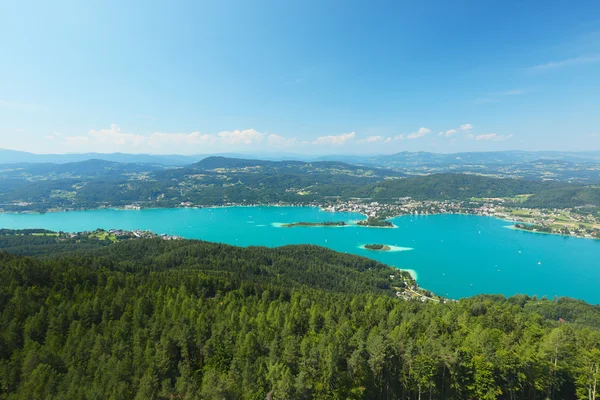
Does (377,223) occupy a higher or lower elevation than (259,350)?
lower

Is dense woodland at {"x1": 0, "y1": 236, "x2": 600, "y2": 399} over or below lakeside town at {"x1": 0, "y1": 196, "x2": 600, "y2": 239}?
over

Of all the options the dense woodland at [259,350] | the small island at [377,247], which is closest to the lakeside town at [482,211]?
the small island at [377,247]

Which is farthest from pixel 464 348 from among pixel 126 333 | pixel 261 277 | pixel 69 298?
pixel 261 277

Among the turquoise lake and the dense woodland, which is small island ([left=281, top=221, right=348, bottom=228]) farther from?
the dense woodland

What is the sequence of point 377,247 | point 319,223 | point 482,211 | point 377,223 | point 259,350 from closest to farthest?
point 259,350
point 377,247
point 377,223
point 319,223
point 482,211

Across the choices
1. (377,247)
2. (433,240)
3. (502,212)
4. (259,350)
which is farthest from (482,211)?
(259,350)

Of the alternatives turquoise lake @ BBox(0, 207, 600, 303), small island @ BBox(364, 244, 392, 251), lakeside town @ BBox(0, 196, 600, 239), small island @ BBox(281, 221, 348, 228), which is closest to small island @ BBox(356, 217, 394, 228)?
lakeside town @ BBox(0, 196, 600, 239)

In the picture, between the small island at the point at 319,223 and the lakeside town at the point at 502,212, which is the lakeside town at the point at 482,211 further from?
the small island at the point at 319,223

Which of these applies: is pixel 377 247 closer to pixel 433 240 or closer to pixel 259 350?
pixel 433 240
